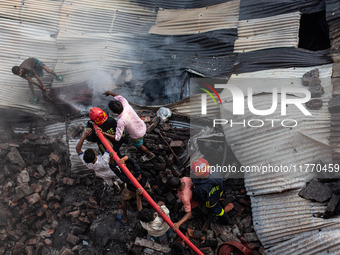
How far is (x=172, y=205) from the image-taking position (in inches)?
265

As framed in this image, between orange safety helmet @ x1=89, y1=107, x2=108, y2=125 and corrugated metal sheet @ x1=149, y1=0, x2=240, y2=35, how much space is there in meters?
4.30

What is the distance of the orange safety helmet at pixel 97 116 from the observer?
602 centimetres

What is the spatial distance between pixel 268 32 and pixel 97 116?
5308mm

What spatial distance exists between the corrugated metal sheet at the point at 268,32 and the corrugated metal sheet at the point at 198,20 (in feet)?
1.53

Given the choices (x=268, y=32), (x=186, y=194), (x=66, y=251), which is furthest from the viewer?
(x=268, y=32)

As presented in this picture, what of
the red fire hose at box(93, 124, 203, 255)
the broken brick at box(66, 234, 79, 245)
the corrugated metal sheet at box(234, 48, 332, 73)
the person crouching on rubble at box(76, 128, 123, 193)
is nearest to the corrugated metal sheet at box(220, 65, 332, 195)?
the corrugated metal sheet at box(234, 48, 332, 73)

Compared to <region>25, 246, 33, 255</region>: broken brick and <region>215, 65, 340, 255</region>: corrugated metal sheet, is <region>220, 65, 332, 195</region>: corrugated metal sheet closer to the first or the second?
<region>215, 65, 340, 255</region>: corrugated metal sheet

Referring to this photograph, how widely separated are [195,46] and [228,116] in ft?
9.21

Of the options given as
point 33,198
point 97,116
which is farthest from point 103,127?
point 33,198

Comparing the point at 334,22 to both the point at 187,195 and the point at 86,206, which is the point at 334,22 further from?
the point at 86,206

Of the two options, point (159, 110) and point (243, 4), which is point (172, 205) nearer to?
point (159, 110)

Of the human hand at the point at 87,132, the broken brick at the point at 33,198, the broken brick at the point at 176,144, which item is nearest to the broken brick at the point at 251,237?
the broken brick at the point at 176,144

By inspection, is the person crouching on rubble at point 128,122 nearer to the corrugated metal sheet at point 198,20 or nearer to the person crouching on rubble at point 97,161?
the person crouching on rubble at point 97,161

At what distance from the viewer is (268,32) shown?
7.99 m
